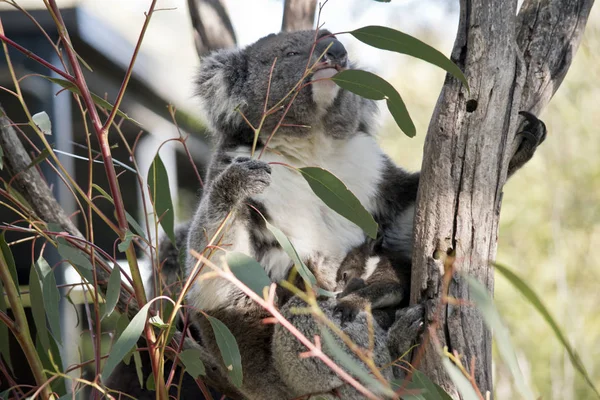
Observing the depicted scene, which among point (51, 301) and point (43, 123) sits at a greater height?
point (43, 123)

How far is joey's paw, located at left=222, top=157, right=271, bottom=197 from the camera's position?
1820mm

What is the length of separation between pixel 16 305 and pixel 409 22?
9124mm

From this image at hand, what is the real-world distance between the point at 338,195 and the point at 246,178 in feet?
1.14

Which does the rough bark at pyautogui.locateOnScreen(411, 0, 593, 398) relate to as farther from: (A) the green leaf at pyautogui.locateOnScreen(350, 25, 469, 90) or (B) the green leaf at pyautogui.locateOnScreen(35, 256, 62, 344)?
(B) the green leaf at pyautogui.locateOnScreen(35, 256, 62, 344)

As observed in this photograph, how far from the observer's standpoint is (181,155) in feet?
18.5

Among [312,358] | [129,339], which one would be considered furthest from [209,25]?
[129,339]

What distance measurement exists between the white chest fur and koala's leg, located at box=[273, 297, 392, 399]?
0.24 m

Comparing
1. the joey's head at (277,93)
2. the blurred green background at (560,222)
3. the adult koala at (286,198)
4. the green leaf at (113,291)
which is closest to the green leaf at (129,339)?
the green leaf at (113,291)

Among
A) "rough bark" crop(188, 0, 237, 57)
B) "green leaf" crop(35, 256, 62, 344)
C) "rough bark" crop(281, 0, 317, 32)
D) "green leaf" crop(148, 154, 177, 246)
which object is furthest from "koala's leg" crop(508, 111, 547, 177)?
"rough bark" crop(188, 0, 237, 57)

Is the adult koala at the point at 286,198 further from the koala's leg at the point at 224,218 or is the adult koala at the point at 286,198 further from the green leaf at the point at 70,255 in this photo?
the green leaf at the point at 70,255

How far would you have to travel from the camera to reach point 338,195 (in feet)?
5.16

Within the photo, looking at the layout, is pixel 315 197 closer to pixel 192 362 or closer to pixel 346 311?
pixel 346 311

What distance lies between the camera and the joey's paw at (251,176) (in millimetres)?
1820

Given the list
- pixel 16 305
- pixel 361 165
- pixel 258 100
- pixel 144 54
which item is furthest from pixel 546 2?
pixel 144 54
